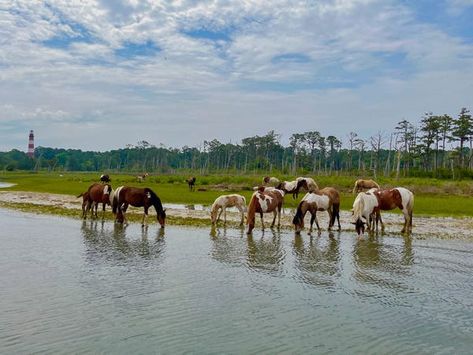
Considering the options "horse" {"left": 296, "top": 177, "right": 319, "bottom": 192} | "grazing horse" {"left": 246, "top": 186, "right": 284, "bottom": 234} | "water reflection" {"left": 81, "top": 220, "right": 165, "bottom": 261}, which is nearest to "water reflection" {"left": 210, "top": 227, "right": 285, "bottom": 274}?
"grazing horse" {"left": 246, "top": 186, "right": 284, "bottom": 234}

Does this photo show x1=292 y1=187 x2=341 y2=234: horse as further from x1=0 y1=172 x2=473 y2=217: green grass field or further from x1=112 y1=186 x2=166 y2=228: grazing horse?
x1=0 y1=172 x2=473 y2=217: green grass field

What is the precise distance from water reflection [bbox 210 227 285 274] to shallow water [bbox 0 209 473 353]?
6 centimetres

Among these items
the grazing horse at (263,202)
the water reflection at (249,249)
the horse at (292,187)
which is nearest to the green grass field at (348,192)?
the horse at (292,187)

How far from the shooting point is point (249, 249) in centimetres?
1493

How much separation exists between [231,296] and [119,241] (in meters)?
7.61

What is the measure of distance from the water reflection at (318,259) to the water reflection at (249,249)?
58 cm

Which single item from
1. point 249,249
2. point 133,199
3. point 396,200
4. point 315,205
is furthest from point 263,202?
point 133,199

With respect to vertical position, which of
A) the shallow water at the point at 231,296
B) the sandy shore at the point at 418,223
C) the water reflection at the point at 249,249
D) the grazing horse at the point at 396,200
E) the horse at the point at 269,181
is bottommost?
the shallow water at the point at 231,296

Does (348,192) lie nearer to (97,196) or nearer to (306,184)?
(306,184)

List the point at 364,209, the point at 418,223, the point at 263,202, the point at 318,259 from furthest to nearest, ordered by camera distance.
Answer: the point at 418,223, the point at 263,202, the point at 364,209, the point at 318,259

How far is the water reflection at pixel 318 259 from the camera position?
11.2 m

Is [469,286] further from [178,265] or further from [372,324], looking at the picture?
[178,265]

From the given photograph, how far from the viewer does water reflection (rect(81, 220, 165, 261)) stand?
44.7 ft

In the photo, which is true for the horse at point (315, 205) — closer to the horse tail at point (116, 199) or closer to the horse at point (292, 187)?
the horse tail at point (116, 199)
